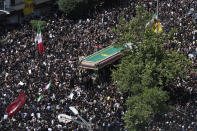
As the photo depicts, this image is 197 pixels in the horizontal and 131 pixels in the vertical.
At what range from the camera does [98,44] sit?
45.1 metres

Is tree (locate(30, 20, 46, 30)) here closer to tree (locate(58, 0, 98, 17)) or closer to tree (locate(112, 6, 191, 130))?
tree (locate(58, 0, 98, 17))

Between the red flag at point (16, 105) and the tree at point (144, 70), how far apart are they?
625 cm

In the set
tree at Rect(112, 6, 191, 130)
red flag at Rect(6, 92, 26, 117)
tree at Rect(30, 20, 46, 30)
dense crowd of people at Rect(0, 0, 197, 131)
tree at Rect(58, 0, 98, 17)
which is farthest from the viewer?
tree at Rect(58, 0, 98, 17)

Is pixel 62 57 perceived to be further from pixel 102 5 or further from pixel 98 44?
pixel 102 5

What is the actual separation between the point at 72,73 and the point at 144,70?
807 centimetres

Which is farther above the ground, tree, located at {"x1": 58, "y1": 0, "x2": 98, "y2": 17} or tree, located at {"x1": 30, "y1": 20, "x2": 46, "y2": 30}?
tree, located at {"x1": 58, "y1": 0, "x2": 98, "y2": 17}

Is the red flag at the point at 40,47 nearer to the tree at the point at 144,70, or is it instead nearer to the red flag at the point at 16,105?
the red flag at the point at 16,105

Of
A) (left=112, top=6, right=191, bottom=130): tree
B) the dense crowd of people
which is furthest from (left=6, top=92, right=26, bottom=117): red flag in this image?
(left=112, top=6, right=191, bottom=130): tree

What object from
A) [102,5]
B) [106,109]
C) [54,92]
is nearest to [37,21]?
[102,5]

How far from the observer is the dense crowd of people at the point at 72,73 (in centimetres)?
3734

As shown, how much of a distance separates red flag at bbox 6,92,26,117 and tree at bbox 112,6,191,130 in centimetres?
625

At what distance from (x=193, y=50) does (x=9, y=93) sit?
13336 mm

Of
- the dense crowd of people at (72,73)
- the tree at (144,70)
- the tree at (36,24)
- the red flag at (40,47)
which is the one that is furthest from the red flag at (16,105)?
the tree at (36,24)

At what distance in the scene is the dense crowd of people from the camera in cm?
3734
